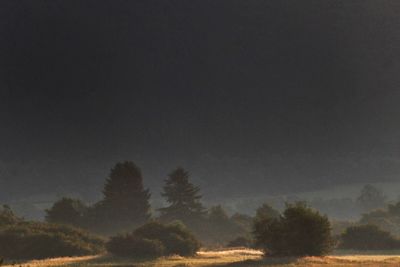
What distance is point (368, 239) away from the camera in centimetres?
6425

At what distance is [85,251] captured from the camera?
51406 mm

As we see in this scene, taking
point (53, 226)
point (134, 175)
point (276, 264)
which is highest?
point (134, 175)

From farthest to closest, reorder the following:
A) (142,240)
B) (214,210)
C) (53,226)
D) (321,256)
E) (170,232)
A: 1. (214,210)
2. (53,226)
3. (170,232)
4. (142,240)
5. (321,256)

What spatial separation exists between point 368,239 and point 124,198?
46865 mm

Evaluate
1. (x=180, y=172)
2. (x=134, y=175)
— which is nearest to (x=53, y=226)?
(x=134, y=175)

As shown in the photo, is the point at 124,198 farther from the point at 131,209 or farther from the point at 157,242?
the point at 157,242

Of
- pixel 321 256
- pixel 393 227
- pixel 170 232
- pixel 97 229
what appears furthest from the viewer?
pixel 393 227

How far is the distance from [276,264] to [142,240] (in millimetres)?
15782

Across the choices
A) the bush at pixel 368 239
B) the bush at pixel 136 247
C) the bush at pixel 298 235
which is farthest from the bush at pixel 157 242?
the bush at pixel 368 239

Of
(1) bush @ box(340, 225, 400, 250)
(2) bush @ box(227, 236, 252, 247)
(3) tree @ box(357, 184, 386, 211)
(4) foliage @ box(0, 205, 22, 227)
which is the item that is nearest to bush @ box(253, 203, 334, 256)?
(1) bush @ box(340, 225, 400, 250)

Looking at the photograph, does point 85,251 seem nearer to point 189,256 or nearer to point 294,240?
point 189,256

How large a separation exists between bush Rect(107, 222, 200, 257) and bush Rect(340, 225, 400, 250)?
25675 millimetres

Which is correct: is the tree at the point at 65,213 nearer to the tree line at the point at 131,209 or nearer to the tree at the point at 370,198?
the tree line at the point at 131,209

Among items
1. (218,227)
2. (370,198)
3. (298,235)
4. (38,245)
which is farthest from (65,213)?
(370,198)
